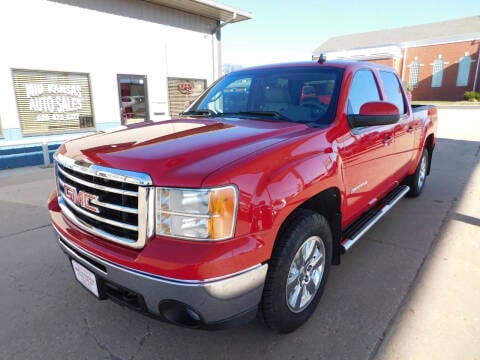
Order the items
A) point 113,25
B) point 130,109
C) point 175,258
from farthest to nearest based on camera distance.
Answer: point 130,109
point 113,25
point 175,258

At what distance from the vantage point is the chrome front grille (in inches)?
67.3

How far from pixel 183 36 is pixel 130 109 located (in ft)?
9.85

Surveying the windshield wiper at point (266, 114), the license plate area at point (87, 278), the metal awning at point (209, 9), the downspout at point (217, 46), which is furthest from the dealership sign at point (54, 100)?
the license plate area at point (87, 278)

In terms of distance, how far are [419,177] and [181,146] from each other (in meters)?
4.36

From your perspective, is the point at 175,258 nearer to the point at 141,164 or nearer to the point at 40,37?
the point at 141,164

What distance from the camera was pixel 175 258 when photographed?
162 centimetres

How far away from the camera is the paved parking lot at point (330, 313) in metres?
2.18

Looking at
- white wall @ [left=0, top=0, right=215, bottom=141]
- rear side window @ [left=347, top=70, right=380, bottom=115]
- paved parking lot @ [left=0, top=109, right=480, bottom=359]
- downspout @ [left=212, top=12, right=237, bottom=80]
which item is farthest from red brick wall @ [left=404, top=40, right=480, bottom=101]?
rear side window @ [left=347, top=70, right=380, bottom=115]

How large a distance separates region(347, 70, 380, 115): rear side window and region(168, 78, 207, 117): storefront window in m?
8.07

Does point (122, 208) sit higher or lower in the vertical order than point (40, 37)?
lower

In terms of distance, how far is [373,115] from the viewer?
262 centimetres

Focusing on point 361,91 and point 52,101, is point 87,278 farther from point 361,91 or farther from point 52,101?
point 52,101

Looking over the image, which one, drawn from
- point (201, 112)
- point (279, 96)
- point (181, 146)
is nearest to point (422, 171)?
point (279, 96)

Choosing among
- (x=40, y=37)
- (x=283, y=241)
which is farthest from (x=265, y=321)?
(x=40, y=37)
